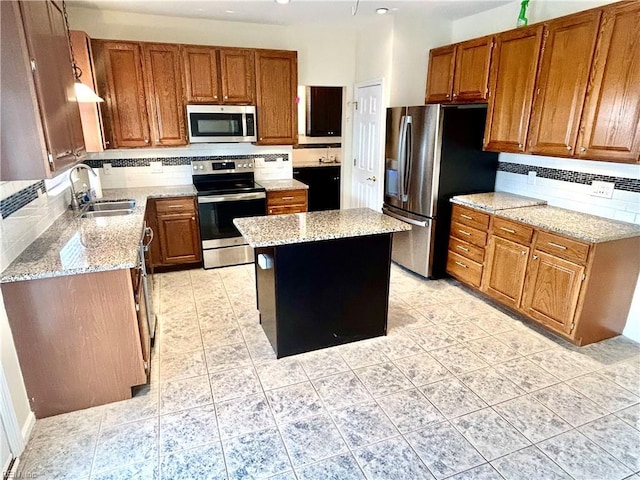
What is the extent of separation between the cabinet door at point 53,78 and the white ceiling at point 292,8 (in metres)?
1.40

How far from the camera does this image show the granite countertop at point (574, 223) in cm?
263

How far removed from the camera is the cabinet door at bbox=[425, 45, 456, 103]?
3.91 m

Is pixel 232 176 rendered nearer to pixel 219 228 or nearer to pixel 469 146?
pixel 219 228

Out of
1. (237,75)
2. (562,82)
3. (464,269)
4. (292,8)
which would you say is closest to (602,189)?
(562,82)

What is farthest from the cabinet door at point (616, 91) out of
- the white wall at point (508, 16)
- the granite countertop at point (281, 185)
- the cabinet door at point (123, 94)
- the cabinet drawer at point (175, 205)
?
the cabinet door at point (123, 94)

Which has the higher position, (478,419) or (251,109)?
(251,109)

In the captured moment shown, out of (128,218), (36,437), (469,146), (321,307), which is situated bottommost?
(36,437)

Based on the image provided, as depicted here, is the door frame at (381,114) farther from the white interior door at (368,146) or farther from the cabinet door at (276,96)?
the cabinet door at (276,96)

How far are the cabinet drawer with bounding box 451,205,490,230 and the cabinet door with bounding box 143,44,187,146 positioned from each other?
2.90m

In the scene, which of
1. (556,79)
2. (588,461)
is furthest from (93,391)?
(556,79)

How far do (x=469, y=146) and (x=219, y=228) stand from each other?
269 centimetres

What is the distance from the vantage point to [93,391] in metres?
2.24

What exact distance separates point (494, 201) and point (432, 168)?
24.8 inches

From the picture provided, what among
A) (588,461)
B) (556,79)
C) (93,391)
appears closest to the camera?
(588,461)
